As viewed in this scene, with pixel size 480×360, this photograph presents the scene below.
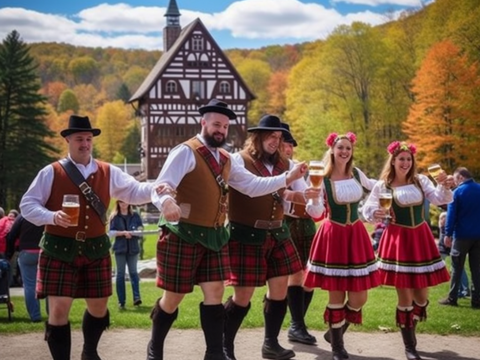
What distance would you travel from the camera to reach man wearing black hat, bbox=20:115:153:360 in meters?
5.37

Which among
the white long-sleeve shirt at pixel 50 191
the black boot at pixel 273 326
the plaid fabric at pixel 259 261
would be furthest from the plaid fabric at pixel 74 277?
the black boot at pixel 273 326

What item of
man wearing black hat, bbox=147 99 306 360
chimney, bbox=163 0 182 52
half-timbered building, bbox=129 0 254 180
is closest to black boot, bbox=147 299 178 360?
man wearing black hat, bbox=147 99 306 360

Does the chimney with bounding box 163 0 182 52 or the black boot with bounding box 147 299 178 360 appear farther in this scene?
the chimney with bounding box 163 0 182 52

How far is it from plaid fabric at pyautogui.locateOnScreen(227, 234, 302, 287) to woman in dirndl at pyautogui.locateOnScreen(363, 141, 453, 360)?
101cm

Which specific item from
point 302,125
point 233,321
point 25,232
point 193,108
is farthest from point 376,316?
point 193,108

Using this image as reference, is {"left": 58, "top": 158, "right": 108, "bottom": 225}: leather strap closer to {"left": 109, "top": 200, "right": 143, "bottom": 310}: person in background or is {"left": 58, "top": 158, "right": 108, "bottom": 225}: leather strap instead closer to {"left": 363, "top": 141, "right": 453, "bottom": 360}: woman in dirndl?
{"left": 363, "top": 141, "right": 453, "bottom": 360}: woman in dirndl

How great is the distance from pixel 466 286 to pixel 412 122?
19.8 m

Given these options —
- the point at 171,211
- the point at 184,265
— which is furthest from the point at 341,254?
the point at 171,211

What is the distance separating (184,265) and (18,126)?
3954cm

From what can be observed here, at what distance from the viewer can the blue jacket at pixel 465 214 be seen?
10055 millimetres

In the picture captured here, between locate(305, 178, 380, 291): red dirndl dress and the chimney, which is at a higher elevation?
the chimney

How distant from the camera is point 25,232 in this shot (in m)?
9.43

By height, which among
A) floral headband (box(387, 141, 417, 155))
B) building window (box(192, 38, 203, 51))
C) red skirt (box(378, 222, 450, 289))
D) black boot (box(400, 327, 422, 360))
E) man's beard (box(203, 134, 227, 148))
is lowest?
black boot (box(400, 327, 422, 360))

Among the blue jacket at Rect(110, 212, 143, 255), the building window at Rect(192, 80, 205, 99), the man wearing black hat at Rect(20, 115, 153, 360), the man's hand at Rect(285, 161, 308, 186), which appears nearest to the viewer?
the man wearing black hat at Rect(20, 115, 153, 360)
